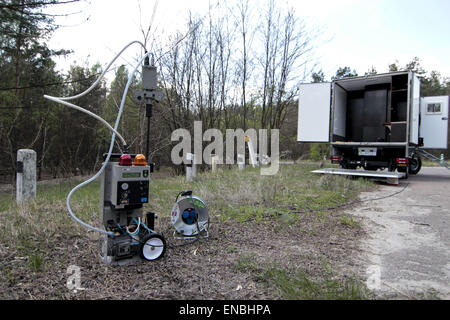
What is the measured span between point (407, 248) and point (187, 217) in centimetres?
229

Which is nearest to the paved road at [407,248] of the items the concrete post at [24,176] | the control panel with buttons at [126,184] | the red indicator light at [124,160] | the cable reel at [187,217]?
the cable reel at [187,217]

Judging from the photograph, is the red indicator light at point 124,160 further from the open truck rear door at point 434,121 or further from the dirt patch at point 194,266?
the open truck rear door at point 434,121

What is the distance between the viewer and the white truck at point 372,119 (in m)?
8.24

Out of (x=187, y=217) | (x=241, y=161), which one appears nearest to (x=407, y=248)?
(x=187, y=217)

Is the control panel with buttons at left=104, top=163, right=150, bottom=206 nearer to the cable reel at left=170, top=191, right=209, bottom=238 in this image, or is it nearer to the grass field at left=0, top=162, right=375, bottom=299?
A: the grass field at left=0, top=162, right=375, bottom=299

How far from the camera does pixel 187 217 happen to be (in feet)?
9.57

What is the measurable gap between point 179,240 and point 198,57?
1052 centimetres

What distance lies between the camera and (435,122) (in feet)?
31.9

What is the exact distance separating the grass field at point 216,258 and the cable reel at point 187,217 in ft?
0.49

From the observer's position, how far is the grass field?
1787 millimetres

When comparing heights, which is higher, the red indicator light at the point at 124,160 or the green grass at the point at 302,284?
the red indicator light at the point at 124,160

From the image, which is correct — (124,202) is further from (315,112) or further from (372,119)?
(372,119)

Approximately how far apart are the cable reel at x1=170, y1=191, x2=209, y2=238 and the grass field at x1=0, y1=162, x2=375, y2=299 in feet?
0.49

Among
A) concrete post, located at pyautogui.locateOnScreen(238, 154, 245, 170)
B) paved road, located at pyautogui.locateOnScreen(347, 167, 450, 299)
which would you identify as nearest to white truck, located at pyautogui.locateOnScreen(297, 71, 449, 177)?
concrete post, located at pyautogui.locateOnScreen(238, 154, 245, 170)
